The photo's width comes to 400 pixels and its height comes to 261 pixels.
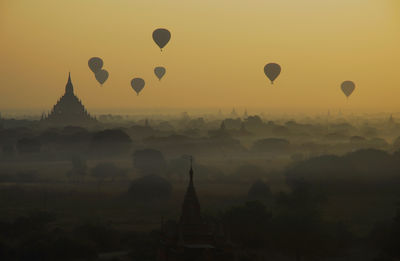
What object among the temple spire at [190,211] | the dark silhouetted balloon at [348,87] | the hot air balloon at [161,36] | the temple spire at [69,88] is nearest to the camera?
the temple spire at [190,211]

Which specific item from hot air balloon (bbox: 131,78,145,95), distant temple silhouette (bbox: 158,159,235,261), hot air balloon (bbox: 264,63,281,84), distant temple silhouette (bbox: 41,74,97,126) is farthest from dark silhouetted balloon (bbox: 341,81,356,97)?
distant temple silhouette (bbox: 158,159,235,261)

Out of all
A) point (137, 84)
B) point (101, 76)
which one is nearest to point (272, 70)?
point (137, 84)

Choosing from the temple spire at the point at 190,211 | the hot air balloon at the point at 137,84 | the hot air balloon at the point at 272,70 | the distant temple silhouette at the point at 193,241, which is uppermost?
the hot air balloon at the point at 137,84

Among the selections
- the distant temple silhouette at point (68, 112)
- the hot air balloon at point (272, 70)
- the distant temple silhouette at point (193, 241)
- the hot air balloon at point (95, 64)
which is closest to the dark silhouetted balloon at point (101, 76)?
the hot air balloon at point (95, 64)

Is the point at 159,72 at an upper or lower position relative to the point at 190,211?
upper

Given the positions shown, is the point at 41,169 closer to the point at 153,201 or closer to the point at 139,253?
the point at 153,201

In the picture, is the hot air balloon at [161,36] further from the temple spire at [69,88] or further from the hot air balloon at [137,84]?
the temple spire at [69,88]

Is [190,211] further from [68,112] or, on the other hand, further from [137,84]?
[68,112]
